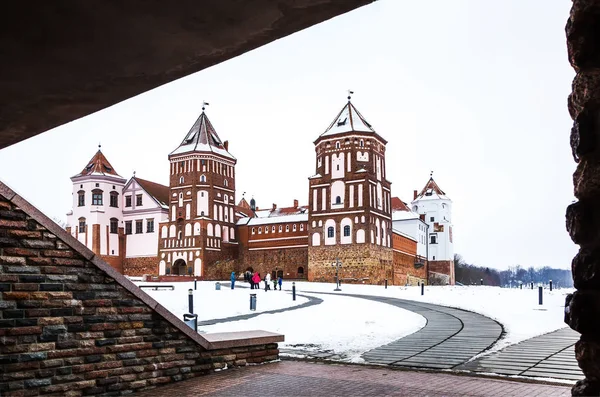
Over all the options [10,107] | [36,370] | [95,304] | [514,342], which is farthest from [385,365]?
[10,107]

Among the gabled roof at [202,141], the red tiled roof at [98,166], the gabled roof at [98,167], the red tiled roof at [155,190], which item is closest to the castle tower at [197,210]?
the gabled roof at [202,141]

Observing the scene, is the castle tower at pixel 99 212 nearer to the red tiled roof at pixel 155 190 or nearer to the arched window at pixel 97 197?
the arched window at pixel 97 197

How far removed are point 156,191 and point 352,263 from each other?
25.3m

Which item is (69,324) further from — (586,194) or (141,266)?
(141,266)

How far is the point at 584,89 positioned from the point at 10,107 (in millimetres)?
3145

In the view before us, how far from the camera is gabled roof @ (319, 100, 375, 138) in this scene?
175 feet

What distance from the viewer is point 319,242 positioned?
53.1 m

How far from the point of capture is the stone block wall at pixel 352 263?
50.5m

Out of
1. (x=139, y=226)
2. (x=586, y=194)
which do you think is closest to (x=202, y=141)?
(x=139, y=226)

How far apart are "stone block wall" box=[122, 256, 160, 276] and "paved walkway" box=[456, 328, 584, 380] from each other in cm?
5339

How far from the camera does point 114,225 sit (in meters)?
61.2

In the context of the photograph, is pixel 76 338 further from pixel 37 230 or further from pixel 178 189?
pixel 178 189

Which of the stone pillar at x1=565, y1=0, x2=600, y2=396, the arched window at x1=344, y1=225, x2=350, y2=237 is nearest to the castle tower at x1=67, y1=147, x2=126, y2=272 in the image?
the arched window at x1=344, y1=225, x2=350, y2=237

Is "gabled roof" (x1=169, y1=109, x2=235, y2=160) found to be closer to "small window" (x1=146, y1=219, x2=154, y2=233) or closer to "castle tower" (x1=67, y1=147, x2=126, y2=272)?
"small window" (x1=146, y1=219, x2=154, y2=233)
